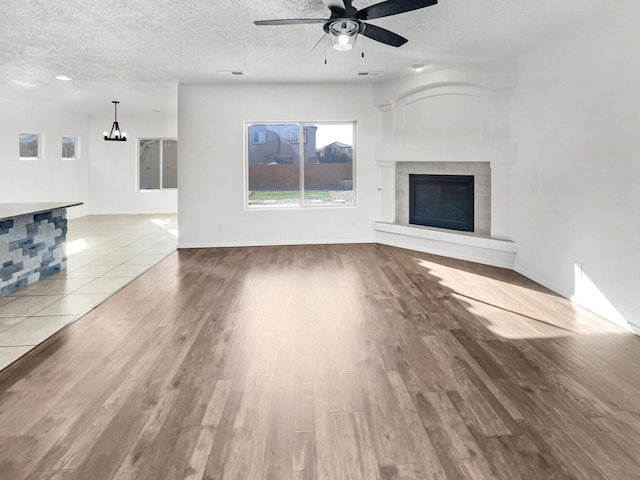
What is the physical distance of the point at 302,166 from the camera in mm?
7227

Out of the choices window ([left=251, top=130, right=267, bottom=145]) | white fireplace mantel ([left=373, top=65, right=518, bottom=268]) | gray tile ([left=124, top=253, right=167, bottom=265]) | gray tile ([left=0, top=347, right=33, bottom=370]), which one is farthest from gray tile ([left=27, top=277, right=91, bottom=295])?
white fireplace mantel ([left=373, top=65, right=518, bottom=268])

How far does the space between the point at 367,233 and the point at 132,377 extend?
512cm

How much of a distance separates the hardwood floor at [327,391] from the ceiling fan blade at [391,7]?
2.36m

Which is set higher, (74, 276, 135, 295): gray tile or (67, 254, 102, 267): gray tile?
(67, 254, 102, 267): gray tile

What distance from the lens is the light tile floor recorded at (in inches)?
128

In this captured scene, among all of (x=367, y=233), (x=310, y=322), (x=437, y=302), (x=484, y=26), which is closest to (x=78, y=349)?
(x=310, y=322)

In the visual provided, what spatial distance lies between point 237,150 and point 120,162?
19.6 ft

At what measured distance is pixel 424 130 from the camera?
6406 mm

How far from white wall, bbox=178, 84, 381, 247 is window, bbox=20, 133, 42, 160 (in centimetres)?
460

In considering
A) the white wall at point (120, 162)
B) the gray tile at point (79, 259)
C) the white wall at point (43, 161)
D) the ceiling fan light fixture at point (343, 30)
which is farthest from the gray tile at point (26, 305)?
the white wall at point (120, 162)

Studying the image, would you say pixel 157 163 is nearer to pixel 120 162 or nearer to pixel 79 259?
pixel 120 162

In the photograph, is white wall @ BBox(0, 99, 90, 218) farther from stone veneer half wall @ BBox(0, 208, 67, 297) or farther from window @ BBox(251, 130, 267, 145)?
window @ BBox(251, 130, 267, 145)

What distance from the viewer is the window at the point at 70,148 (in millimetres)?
10266

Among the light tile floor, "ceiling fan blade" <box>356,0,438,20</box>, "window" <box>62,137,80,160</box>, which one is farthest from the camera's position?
"window" <box>62,137,80,160</box>
